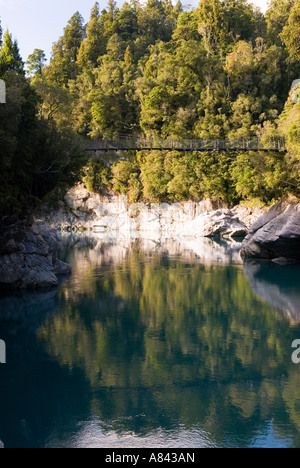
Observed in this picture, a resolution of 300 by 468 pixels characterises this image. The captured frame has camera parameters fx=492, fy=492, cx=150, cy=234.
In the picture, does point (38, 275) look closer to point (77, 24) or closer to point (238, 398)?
point (238, 398)

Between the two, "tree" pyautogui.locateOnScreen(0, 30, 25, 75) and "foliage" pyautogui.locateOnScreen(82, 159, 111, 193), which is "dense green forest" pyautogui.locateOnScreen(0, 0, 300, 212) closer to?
"foliage" pyautogui.locateOnScreen(82, 159, 111, 193)

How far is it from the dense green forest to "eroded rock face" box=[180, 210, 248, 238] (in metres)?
2.17

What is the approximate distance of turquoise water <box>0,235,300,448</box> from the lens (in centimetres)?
646

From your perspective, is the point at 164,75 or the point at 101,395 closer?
the point at 101,395

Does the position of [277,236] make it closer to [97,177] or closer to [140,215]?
[140,215]

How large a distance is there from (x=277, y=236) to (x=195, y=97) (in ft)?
72.0

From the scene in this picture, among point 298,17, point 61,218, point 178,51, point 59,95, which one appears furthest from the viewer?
point 61,218

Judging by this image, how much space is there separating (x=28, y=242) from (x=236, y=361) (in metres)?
8.51

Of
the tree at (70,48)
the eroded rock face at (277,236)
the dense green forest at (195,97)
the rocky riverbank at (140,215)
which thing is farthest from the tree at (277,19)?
the eroded rock face at (277,236)

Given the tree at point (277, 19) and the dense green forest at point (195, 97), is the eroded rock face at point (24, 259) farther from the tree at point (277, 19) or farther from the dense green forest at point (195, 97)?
the tree at point (277, 19)

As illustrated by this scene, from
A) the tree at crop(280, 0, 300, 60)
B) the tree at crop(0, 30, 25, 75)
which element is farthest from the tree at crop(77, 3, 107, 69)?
the tree at crop(0, 30, 25, 75)

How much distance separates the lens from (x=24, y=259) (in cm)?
1481

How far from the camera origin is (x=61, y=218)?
4488cm

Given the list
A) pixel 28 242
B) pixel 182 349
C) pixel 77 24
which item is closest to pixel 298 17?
pixel 28 242
